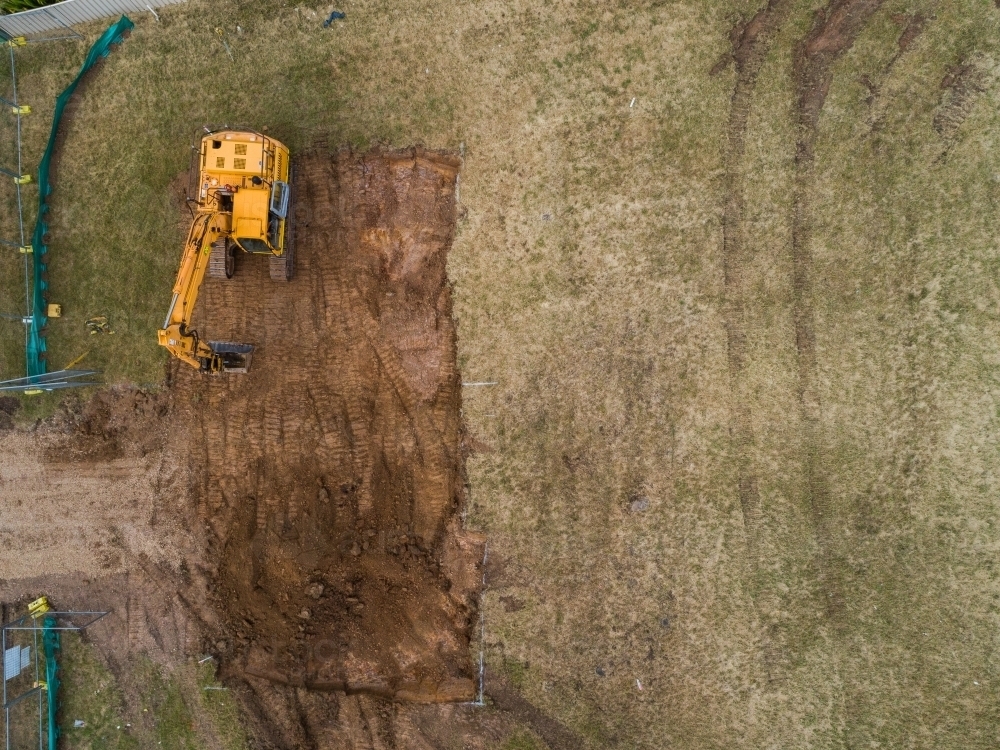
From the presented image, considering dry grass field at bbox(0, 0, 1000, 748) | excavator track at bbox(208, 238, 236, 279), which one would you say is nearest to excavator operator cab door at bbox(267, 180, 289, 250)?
excavator track at bbox(208, 238, 236, 279)

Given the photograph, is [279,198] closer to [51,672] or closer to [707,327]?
[707,327]

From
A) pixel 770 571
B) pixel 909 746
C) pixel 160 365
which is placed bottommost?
pixel 909 746

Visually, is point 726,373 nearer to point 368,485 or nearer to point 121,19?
point 368,485

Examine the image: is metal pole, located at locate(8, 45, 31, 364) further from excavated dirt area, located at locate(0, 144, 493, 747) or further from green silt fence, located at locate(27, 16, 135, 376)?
excavated dirt area, located at locate(0, 144, 493, 747)

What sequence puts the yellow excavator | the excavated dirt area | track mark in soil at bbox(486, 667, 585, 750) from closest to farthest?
1. the yellow excavator
2. track mark in soil at bbox(486, 667, 585, 750)
3. the excavated dirt area

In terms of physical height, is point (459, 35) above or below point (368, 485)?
above

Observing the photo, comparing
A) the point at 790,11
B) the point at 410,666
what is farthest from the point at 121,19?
the point at 410,666
